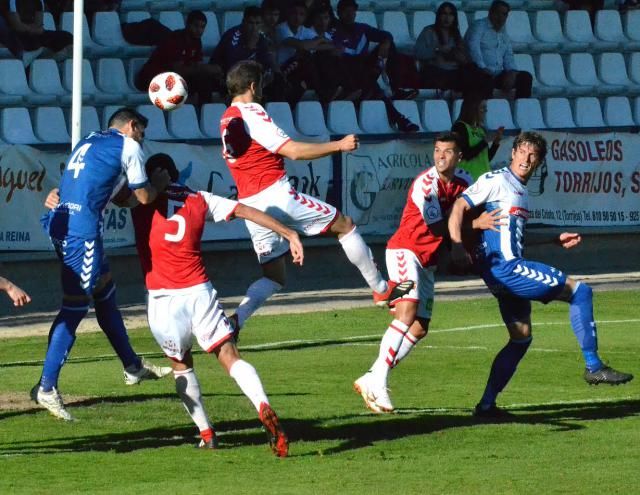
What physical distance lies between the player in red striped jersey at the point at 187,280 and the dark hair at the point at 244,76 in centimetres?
203

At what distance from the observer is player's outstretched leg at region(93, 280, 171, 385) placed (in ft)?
37.8

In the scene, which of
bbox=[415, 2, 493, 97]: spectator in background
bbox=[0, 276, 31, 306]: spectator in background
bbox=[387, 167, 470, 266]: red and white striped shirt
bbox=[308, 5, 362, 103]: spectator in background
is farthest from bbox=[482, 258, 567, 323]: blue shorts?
bbox=[415, 2, 493, 97]: spectator in background

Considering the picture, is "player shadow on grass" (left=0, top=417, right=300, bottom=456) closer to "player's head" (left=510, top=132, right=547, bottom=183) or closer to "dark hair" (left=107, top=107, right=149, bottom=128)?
"dark hair" (left=107, top=107, right=149, bottom=128)

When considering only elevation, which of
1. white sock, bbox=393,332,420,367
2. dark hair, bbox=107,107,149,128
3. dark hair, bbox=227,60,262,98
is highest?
dark hair, bbox=227,60,262,98

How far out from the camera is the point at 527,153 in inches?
415

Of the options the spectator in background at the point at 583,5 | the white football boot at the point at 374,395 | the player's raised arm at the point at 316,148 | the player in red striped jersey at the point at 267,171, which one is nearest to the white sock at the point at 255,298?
the player in red striped jersey at the point at 267,171

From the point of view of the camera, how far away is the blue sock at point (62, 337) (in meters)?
10.7

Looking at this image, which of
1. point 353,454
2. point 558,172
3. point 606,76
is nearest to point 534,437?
point 353,454

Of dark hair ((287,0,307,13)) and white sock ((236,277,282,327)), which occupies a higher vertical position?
dark hair ((287,0,307,13))

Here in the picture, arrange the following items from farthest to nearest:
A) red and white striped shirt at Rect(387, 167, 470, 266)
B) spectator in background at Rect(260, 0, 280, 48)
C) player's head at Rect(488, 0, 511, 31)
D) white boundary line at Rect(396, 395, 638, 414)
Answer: player's head at Rect(488, 0, 511, 31), spectator in background at Rect(260, 0, 280, 48), white boundary line at Rect(396, 395, 638, 414), red and white striped shirt at Rect(387, 167, 470, 266)

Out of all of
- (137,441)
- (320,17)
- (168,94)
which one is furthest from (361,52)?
(137,441)

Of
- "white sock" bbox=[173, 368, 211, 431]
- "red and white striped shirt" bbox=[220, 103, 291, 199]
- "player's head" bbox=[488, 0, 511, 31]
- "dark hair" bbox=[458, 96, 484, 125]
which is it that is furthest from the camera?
"player's head" bbox=[488, 0, 511, 31]

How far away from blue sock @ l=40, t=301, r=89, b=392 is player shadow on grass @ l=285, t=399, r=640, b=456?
5.36 ft

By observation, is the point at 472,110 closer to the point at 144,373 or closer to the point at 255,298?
the point at 255,298
